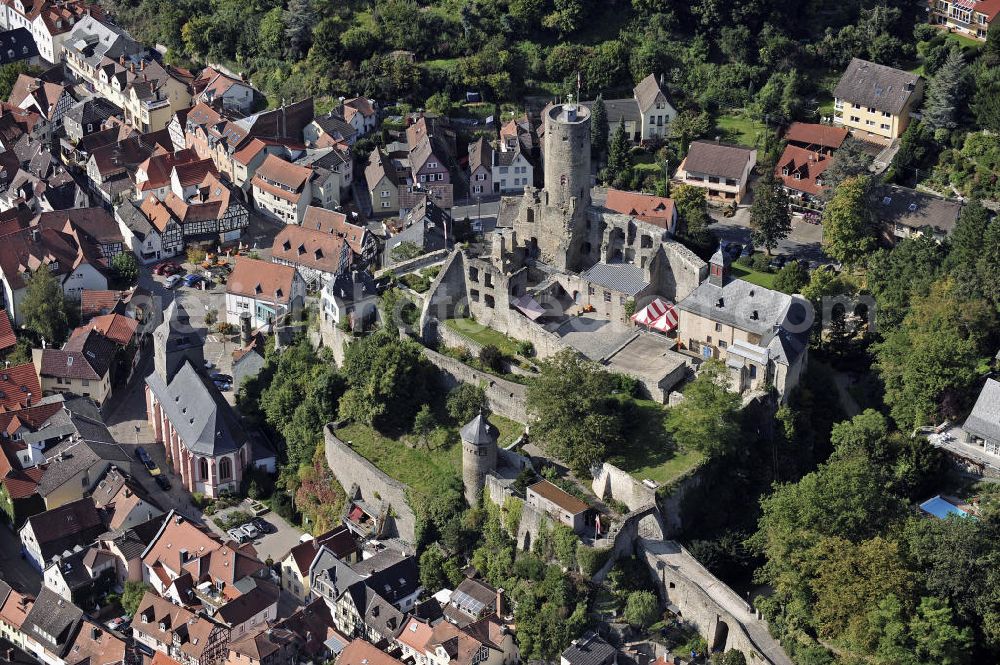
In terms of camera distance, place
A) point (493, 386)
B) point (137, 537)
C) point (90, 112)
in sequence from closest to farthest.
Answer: point (493, 386), point (137, 537), point (90, 112)

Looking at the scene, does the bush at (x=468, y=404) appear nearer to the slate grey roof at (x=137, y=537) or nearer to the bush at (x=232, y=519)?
the bush at (x=232, y=519)

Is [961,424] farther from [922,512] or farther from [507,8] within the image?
[507,8]

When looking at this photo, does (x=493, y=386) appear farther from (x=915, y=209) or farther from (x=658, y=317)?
(x=915, y=209)

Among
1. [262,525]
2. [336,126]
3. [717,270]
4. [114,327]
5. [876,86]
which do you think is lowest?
[262,525]

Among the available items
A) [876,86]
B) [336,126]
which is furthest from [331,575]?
[876,86]

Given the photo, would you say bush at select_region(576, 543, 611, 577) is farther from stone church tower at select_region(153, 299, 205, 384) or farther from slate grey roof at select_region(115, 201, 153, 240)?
slate grey roof at select_region(115, 201, 153, 240)

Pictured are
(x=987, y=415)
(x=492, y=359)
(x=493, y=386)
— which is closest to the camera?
(x=987, y=415)

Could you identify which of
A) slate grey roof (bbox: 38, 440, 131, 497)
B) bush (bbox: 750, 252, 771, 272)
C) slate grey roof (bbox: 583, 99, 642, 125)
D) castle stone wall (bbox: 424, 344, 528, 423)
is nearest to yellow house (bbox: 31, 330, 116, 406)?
slate grey roof (bbox: 38, 440, 131, 497)
